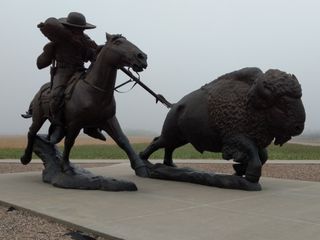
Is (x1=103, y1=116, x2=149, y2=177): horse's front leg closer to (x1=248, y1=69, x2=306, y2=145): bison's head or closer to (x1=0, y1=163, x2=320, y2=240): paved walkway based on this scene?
(x1=0, y1=163, x2=320, y2=240): paved walkway

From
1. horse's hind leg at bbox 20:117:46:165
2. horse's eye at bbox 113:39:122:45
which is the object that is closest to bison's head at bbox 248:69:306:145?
horse's eye at bbox 113:39:122:45

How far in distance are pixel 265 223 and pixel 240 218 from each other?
298 millimetres

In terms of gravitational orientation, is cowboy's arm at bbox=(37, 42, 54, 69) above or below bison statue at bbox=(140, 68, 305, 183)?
above

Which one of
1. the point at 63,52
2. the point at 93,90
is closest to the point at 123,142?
the point at 93,90

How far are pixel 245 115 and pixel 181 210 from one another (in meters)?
2.15

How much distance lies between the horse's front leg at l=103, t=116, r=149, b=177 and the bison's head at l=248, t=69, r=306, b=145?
2.28 meters

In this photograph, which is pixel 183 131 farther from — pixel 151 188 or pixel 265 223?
pixel 265 223

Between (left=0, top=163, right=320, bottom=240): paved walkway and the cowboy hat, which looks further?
the cowboy hat

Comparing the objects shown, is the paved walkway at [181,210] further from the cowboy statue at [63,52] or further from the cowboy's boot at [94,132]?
the cowboy statue at [63,52]

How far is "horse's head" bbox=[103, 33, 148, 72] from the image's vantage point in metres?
5.90

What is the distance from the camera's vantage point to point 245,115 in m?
6.49

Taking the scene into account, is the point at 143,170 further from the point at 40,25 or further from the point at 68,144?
the point at 40,25

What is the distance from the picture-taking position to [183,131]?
7.17 m

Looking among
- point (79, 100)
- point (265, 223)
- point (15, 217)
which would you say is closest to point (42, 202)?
point (15, 217)
